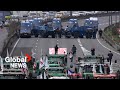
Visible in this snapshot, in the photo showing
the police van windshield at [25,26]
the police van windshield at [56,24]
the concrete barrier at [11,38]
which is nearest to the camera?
the concrete barrier at [11,38]

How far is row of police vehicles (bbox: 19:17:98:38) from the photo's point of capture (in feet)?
116

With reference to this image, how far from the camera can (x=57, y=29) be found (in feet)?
124

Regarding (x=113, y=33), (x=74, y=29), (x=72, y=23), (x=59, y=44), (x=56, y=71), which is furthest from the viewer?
(x=113, y=33)

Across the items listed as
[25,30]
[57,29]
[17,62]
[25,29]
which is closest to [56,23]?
[57,29]

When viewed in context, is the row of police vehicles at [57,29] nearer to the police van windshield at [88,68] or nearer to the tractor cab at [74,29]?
the tractor cab at [74,29]

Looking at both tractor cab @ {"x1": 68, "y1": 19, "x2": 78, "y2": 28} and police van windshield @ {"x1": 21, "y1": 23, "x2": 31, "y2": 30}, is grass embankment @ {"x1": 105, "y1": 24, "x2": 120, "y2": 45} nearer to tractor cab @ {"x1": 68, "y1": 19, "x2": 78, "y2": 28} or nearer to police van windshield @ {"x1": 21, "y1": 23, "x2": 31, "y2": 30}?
tractor cab @ {"x1": 68, "y1": 19, "x2": 78, "y2": 28}

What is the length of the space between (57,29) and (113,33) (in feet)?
12.7

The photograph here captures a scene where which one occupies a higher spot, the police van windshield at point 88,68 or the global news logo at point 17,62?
the global news logo at point 17,62

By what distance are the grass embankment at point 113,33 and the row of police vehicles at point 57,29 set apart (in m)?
1.09

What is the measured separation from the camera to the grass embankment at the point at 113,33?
35844 mm

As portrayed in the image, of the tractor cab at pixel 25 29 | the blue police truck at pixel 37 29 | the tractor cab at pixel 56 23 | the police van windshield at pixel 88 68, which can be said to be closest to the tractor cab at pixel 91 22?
the tractor cab at pixel 56 23

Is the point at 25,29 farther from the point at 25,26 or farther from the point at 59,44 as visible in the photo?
Answer: the point at 59,44
